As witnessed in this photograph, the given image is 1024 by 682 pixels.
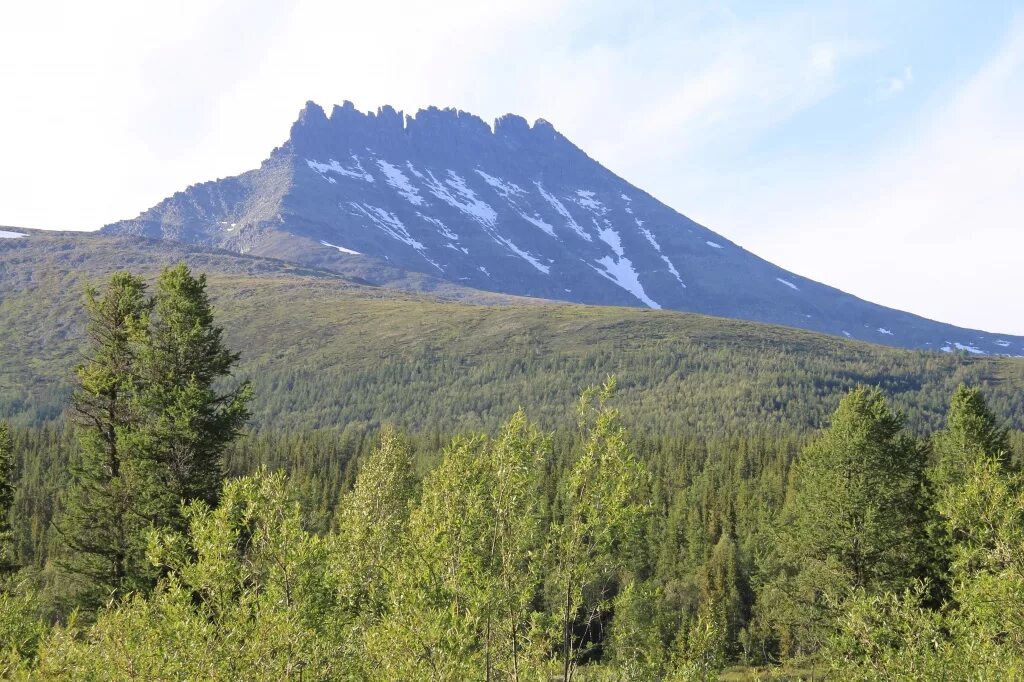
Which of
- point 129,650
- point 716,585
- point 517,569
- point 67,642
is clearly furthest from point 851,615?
point 716,585

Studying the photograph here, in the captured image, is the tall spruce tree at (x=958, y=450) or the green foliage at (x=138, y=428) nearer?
the green foliage at (x=138, y=428)

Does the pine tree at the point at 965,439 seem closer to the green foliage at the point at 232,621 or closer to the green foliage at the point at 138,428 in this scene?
the green foliage at the point at 232,621

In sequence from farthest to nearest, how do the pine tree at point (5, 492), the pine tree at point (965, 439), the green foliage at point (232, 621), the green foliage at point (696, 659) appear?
the pine tree at point (965, 439) → the pine tree at point (5, 492) → the green foliage at point (696, 659) → the green foliage at point (232, 621)

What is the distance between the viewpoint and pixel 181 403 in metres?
30.4

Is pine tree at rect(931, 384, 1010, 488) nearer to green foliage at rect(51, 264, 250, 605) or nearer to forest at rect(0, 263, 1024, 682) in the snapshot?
forest at rect(0, 263, 1024, 682)

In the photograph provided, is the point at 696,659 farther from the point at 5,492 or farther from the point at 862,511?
the point at 5,492

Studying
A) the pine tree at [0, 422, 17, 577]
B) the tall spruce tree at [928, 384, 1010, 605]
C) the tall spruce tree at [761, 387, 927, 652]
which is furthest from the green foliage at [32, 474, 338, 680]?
the tall spruce tree at [928, 384, 1010, 605]

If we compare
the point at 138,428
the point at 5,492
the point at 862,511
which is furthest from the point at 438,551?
the point at 862,511

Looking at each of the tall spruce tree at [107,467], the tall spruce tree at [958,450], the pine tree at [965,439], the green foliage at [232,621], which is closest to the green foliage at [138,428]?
the tall spruce tree at [107,467]

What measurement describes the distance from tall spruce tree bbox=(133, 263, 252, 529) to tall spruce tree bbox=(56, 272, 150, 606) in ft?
Answer: 2.58

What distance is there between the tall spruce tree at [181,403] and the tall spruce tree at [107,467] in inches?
31.0

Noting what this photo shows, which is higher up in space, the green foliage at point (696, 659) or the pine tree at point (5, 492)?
the green foliage at point (696, 659)

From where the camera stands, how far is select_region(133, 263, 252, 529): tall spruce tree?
99.5ft

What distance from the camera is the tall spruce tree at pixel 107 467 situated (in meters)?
30.8
